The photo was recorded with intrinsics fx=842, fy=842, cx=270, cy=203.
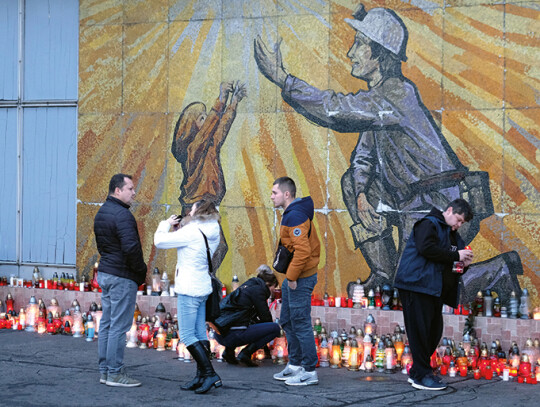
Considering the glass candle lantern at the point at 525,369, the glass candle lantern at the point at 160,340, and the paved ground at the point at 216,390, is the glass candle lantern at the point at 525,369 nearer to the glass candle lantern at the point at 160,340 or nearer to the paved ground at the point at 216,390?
the paved ground at the point at 216,390

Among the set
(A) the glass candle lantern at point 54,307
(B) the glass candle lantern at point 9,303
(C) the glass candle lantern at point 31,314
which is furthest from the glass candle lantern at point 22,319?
(B) the glass candle lantern at point 9,303

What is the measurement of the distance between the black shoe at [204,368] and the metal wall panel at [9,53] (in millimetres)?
6856

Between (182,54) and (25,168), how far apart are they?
3.24 m

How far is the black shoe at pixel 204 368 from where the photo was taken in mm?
7566

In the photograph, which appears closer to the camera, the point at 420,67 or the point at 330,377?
the point at 330,377

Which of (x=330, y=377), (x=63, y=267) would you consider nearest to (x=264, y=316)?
(x=330, y=377)

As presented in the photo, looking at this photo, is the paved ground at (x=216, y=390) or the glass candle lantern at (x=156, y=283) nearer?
the paved ground at (x=216, y=390)

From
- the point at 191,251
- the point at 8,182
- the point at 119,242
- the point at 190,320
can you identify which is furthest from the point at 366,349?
the point at 8,182

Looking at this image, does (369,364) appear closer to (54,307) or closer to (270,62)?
(270,62)

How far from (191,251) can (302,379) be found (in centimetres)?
166

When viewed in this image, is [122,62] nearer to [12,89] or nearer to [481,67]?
[12,89]

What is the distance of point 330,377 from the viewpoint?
860cm

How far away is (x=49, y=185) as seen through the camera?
12719 mm

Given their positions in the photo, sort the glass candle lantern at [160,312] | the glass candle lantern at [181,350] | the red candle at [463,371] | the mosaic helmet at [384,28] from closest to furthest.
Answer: the red candle at [463,371], the glass candle lantern at [181,350], the mosaic helmet at [384,28], the glass candle lantern at [160,312]
